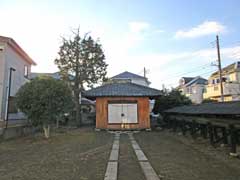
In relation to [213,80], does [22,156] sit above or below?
below

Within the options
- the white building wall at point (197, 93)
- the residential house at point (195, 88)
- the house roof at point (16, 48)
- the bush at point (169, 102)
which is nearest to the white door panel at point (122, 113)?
the bush at point (169, 102)

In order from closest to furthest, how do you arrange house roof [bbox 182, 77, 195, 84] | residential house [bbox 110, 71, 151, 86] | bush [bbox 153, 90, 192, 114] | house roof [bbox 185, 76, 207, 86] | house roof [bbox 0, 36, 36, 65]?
house roof [bbox 0, 36, 36, 65] < bush [bbox 153, 90, 192, 114] < residential house [bbox 110, 71, 151, 86] < house roof [bbox 185, 76, 207, 86] < house roof [bbox 182, 77, 195, 84]

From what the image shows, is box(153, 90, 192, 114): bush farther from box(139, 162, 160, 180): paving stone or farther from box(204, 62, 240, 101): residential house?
box(139, 162, 160, 180): paving stone

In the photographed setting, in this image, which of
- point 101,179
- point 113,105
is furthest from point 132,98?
point 101,179

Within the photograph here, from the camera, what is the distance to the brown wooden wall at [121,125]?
20.2m

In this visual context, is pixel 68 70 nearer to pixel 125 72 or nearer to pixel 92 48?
pixel 92 48

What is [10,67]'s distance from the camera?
16.4 metres

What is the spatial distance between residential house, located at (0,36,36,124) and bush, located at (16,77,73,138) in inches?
74.3

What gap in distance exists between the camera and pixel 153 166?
23.8 feet

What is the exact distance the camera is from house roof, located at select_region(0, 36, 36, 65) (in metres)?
15.0

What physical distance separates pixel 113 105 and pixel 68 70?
32.7 feet

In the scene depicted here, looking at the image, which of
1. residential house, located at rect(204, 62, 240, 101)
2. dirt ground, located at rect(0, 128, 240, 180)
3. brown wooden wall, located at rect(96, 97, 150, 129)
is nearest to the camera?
dirt ground, located at rect(0, 128, 240, 180)

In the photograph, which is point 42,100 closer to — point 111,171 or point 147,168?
point 111,171

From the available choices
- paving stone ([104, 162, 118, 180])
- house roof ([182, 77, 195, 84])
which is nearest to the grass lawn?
paving stone ([104, 162, 118, 180])
